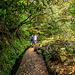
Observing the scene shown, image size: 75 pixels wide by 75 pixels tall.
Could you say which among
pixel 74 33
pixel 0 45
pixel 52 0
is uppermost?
pixel 52 0

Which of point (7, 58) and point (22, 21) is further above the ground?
point (22, 21)

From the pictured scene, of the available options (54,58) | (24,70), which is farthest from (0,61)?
(54,58)

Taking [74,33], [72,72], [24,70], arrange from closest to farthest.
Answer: [72,72], [24,70], [74,33]

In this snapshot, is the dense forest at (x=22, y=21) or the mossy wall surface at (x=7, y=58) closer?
the dense forest at (x=22, y=21)

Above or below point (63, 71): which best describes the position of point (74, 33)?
below

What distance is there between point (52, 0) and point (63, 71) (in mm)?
5060

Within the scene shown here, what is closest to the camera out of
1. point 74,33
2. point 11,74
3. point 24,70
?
point 11,74

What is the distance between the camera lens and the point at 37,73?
5.34m

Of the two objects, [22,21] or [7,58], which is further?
[22,21]

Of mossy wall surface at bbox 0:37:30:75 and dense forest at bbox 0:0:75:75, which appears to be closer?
dense forest at bbox 0:0:75:75

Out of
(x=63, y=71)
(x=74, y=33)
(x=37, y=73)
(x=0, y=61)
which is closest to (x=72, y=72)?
(x=63, y=71)

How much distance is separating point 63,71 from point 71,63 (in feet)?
2.43

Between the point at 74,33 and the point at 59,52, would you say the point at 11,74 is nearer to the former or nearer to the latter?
the point at 59,52

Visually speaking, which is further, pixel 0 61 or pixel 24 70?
pixel 24 70
